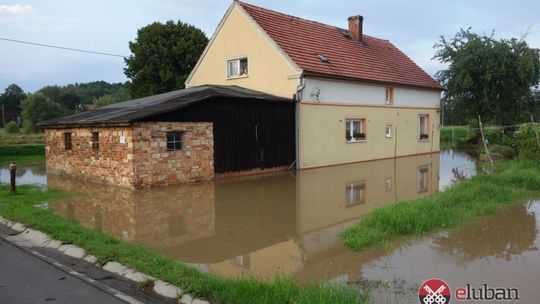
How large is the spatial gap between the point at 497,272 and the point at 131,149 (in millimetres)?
10474

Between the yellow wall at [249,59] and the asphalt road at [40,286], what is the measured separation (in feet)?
44.6

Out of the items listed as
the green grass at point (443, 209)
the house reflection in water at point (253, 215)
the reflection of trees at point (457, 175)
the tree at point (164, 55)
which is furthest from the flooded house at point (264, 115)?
the tree at point (164, 55)

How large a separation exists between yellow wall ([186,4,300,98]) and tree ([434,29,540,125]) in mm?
15963

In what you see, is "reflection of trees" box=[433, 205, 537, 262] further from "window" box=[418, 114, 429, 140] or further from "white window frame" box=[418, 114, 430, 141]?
"window" box=[418, 114, 429, 140]

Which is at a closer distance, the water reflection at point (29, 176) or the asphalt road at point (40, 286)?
the asphalt road at point (40, 286)

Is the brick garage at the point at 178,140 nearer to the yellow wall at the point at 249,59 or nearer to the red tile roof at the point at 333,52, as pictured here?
the yellow wall at the point at 249,59

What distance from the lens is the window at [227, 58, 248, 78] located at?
20.8 meters

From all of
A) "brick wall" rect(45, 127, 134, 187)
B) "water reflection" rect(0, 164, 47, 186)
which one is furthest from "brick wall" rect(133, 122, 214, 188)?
"water reflection" rect(0, 164, 47, 186)

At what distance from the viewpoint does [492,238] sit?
24.4 ft

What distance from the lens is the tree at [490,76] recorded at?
2839cm

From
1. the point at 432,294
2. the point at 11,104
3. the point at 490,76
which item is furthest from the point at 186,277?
the point at 11,104

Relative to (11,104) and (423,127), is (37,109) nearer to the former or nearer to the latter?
(11,104)

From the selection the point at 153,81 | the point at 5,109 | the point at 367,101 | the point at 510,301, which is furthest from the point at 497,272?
the point at 5,109

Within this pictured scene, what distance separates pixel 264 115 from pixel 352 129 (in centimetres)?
601
